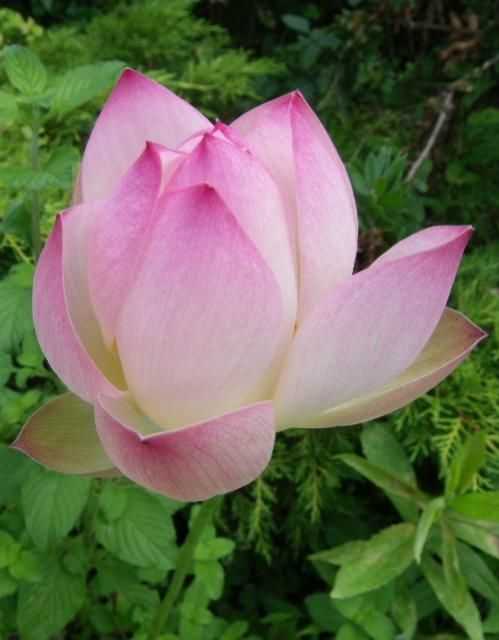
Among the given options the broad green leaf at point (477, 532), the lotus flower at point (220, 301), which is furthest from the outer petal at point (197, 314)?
the broad green leaf at point (477, 532)

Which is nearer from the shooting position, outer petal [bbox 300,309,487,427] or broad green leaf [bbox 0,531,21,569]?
outer petal [bbox 300,309,487,427]

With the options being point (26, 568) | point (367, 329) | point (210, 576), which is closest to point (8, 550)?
point (26, 568)

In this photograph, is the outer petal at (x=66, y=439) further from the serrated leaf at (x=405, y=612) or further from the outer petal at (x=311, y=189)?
the serrated leaf at (x=405, y=612)

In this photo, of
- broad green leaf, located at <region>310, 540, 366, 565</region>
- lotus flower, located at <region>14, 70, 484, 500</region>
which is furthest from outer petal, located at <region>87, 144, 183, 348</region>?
broad green leaf, located at <region>310, 540, 366, 565</region>

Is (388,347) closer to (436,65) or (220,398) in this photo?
(220,398)

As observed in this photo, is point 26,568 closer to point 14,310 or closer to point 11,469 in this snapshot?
point 11,469

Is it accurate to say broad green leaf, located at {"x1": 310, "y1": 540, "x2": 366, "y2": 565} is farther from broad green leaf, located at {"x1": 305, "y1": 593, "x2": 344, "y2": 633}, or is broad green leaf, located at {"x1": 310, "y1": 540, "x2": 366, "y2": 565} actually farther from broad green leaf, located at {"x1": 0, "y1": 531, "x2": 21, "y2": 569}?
broad green leaf, located at {"x1": 0, "y1": 531, "x2": 21, "y2": 569}

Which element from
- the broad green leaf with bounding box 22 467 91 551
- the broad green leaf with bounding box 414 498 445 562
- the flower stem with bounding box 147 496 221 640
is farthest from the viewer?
the broad green leaf with bounding box 414 498 445 562
